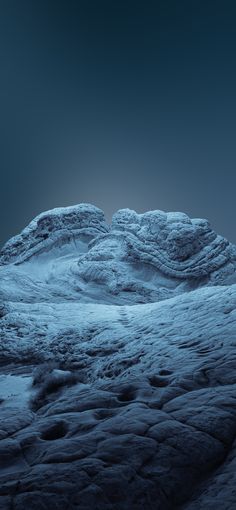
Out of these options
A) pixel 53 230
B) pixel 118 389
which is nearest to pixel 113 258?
pixel 53 230

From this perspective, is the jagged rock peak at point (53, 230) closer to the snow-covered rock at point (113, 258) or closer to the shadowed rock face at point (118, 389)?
the snow-covered rock at point (113, 258)

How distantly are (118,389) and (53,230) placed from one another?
44.5 feet

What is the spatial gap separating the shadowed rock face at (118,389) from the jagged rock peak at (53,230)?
1692mm

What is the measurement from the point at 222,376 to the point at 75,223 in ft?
47.8

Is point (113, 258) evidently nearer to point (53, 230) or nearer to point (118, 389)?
point (53, 230)

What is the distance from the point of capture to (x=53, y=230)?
18734 millimetres

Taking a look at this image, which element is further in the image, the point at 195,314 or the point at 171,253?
the point at 171,253

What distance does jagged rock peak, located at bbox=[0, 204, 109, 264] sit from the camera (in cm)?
1834

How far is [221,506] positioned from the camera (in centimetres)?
303

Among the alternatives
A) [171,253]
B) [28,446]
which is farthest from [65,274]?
[28,446]

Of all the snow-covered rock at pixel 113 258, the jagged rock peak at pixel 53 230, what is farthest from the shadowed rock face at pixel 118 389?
the jagged rock peak at pixel 53 230

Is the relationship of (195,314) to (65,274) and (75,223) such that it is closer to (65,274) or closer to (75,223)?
(65,274)

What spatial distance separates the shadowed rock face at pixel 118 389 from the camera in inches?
139

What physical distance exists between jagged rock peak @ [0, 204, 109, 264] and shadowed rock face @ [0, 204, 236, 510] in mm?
1692
